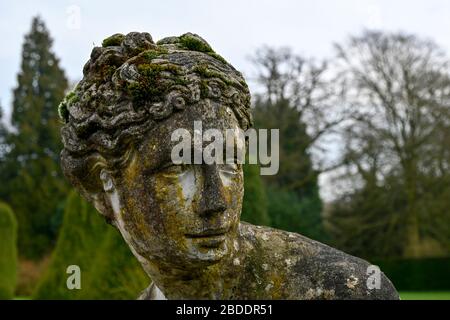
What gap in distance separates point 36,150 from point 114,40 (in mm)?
35638

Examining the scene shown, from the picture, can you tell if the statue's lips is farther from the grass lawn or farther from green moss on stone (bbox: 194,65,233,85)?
the grass lawn

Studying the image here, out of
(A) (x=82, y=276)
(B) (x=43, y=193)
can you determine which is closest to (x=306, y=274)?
(A) (x=82, y=276)

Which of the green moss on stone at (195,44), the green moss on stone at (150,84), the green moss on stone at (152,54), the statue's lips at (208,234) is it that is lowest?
the statue's lips at (208,234)

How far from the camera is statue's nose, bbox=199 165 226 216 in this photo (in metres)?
2.64

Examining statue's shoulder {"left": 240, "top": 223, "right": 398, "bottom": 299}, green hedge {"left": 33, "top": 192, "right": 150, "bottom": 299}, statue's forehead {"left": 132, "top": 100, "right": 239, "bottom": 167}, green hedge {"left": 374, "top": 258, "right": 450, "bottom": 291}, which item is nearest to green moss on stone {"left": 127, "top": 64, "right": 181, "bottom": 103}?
statue's forehead {"left": 132, "top": 100, "right": 239, "bottom": 167}

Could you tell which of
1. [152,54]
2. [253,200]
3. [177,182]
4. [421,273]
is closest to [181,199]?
[177,182]

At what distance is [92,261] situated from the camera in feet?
35.9

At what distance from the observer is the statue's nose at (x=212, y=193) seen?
2641 millimetres

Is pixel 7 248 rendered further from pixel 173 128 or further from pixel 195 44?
pixel 173 128

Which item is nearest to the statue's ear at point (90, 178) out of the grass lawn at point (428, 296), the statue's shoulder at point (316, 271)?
the statue's shoulder at point (316, 271)

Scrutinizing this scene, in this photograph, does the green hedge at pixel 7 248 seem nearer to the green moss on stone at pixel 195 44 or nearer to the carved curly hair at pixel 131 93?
the carved curly hair at pixel 131 93

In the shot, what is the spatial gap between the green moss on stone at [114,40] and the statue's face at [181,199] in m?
0.57
